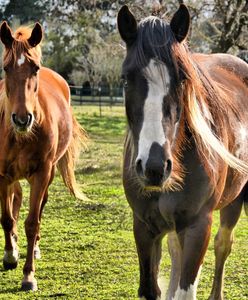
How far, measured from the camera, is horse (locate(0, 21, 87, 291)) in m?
5.07

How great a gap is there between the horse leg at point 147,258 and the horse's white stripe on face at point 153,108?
842 mm

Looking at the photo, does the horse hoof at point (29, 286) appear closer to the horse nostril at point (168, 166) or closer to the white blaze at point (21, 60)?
the white blaze at point (21, 60)

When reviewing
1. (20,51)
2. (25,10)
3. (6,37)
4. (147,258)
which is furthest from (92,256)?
(25,10)

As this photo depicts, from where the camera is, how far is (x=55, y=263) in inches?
230

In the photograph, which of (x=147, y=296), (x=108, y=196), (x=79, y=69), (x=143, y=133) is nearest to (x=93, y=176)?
(x=108, y=196)

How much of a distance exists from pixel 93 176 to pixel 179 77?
8302 mm

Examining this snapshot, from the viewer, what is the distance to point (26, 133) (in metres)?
5.07

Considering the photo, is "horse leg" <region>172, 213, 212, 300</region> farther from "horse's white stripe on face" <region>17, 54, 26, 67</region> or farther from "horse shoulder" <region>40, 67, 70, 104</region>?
"horse shoulder" <region>40, 67, 70, 104</region>

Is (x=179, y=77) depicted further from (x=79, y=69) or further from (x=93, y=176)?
(x=79, y=69)

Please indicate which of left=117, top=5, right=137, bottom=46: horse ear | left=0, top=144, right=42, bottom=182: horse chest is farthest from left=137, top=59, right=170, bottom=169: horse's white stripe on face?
left=0, top=144, right=42, bottom=182: horse chest

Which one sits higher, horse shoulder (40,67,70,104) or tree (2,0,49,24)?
horse shoulder (40,67,70,104)

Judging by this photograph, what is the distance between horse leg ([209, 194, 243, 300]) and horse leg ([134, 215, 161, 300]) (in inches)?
39.3

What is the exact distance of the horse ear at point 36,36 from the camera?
537cm

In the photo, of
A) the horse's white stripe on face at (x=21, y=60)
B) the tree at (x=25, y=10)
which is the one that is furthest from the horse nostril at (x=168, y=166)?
the tree at (x=25, y=10)
